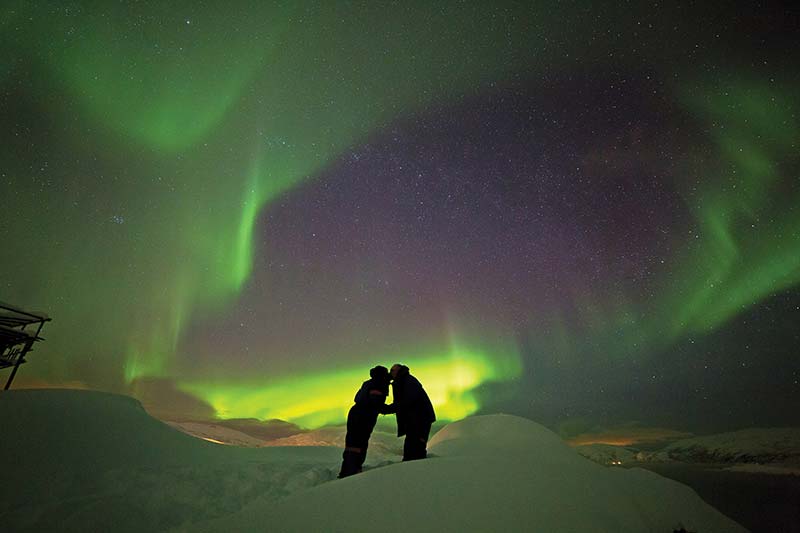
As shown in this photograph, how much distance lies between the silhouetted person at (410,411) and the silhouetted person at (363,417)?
266mm

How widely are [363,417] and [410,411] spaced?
1.08 m

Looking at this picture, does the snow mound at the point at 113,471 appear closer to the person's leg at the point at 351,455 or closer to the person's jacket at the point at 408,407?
the person's leg at the point at 351,455

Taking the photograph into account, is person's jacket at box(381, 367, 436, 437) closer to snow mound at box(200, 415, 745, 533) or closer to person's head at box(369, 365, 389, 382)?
person's head at box(369, 365, 389, 382)

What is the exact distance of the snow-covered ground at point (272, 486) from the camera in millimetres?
5023

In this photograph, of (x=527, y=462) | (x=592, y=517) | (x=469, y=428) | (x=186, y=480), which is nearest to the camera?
(x=592, y=517)

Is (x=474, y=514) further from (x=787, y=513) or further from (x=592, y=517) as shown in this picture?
(x=787, y=513)

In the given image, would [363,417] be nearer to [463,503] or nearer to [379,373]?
[379,373]

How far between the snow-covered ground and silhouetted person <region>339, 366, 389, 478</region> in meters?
0.87

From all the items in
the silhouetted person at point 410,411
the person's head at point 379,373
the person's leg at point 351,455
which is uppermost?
the person's head at point 379,373

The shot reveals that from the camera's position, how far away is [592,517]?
18.3 ft

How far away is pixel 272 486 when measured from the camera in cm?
824

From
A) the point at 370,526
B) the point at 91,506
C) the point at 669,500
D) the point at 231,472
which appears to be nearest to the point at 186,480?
the point at 231,472

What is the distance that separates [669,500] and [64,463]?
1383 cm

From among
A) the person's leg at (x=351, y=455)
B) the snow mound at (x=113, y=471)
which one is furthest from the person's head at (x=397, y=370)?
the snow mound at (x=113, y=471)
